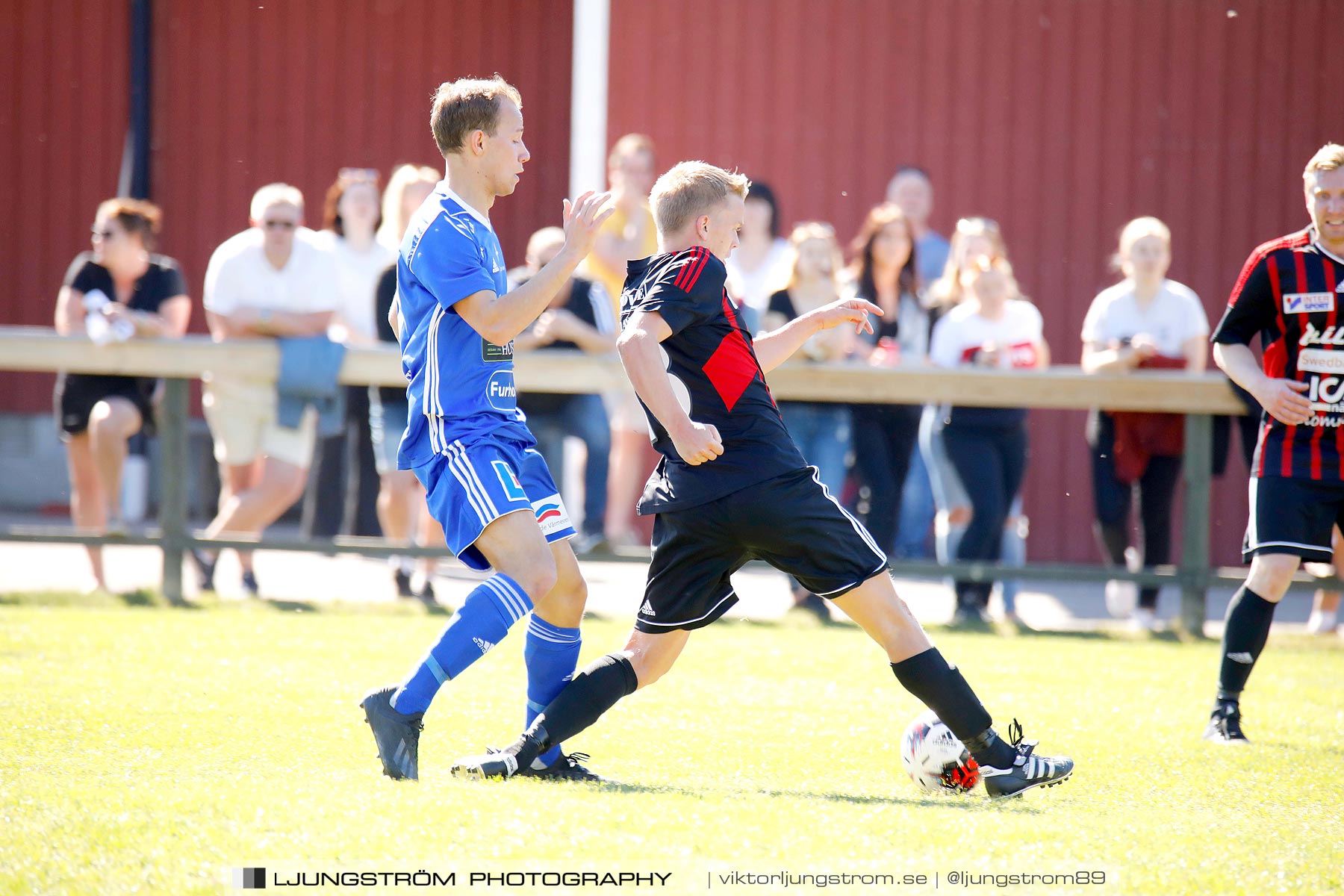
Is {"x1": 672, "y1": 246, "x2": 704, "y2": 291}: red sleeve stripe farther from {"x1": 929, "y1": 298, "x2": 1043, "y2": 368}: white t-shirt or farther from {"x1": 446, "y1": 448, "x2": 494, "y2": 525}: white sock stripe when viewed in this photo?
{"x1": 929, "y1": 298, "x2": 1043, "y2": 368}: white t-shirt

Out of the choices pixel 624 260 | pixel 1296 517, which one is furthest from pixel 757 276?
pixel 1296 517

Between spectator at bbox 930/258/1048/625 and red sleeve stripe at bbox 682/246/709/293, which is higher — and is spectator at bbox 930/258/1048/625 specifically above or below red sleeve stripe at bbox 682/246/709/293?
below

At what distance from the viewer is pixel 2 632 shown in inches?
240

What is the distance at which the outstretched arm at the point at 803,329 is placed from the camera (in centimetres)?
405

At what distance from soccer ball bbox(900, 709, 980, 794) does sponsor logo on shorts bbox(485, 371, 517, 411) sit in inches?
56.0

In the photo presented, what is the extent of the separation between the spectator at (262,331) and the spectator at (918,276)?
10.4 feet

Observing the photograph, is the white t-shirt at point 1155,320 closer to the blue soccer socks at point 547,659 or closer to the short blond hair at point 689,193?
the short blond hair at point 689,193

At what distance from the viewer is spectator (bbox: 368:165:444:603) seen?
7.54m

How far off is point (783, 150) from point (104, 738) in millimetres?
7247

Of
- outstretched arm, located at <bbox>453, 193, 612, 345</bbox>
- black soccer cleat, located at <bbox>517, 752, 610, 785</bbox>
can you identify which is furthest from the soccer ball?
outstretched arm, located at <bbox>453, 193, 612, 345</bbox>

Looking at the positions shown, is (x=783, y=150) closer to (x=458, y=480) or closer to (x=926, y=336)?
(x=926, y=336)

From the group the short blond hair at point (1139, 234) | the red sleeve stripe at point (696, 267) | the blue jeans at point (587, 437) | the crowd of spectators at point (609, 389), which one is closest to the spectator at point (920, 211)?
the crowd of spectators at point (609, 389)

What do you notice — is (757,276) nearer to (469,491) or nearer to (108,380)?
(108,380)

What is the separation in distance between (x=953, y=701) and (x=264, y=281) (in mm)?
4881
